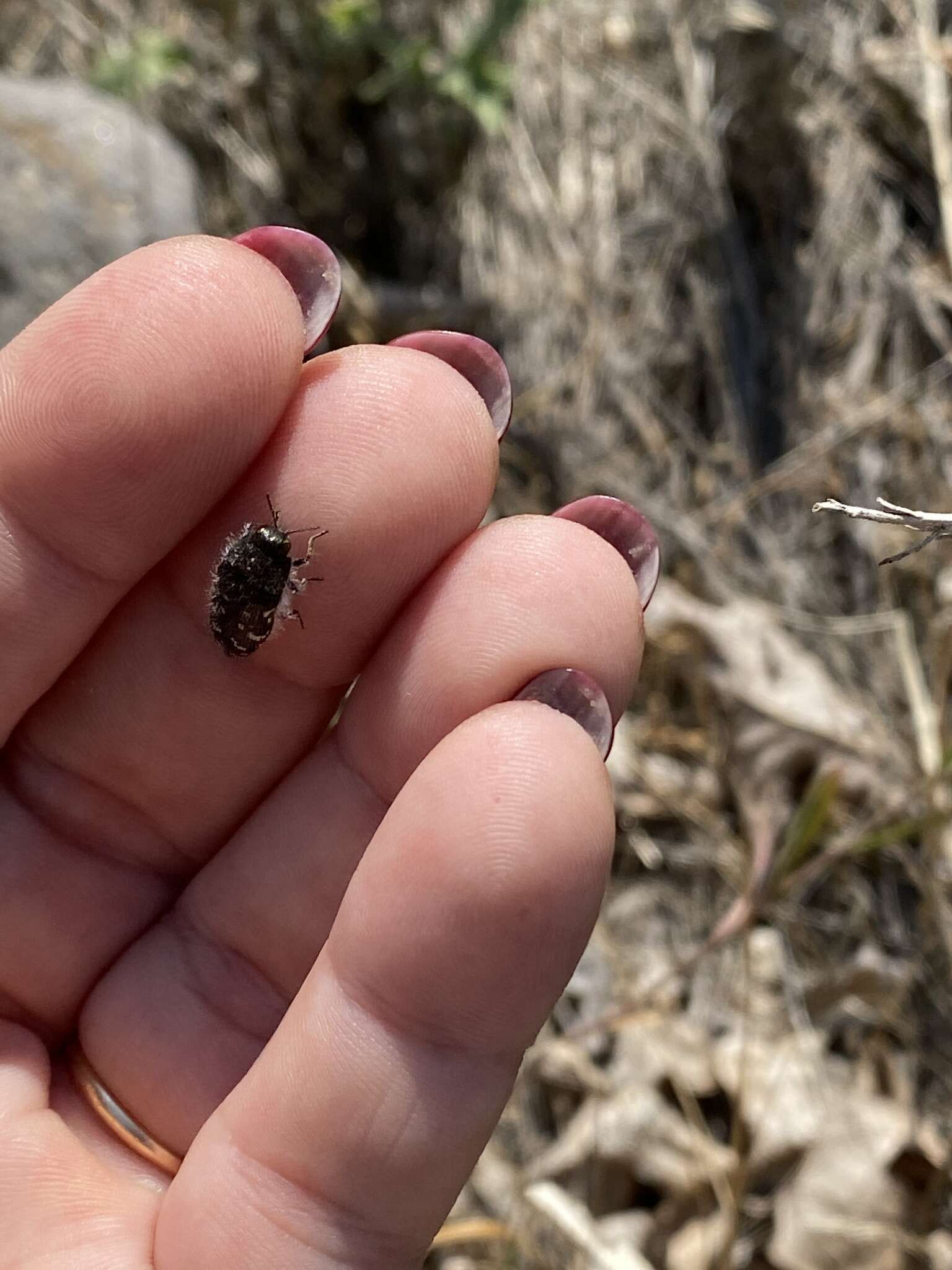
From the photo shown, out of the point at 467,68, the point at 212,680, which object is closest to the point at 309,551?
the point at 212,680

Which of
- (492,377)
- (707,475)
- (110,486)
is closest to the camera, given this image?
(110,486)

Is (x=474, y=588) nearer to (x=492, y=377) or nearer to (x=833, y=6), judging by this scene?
(x=492, y=377)

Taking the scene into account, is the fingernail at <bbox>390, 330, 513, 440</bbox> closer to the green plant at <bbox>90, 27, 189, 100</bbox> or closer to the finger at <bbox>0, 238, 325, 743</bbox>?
the finger at <bbox>0, 238, 325, 743</bbox>

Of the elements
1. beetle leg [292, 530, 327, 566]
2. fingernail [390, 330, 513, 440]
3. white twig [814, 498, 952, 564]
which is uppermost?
fingernail [390, 330, 513, 440]

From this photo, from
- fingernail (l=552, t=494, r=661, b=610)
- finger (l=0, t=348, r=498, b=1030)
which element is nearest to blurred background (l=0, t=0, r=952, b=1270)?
fingernail (l=552, t=494, r=661, b=610)

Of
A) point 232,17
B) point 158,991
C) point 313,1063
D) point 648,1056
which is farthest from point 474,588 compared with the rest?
point 232,17

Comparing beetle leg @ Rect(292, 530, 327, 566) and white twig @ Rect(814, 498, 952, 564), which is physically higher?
beetle leg @ Rect(292, 530, 327, 566)

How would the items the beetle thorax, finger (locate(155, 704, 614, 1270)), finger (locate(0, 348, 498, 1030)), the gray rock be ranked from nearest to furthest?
finger (locate(155, 704, 614, 1270)), finger (locate(0, 348, 498, 1030)), the beetle thorax, the gray rock

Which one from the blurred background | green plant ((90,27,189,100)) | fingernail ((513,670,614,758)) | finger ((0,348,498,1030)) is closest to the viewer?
fingernail ((513,670,614,758))
